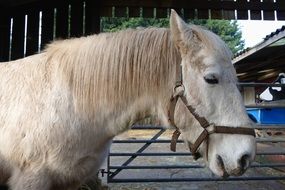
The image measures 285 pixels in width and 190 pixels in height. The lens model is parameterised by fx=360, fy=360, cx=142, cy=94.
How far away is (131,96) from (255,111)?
27.6 ft

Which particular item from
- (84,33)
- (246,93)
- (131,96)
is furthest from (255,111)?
(131,96)

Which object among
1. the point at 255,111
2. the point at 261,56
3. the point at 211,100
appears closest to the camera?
the point at 211,100

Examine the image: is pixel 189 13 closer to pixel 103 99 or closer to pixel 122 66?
pixel 122 66

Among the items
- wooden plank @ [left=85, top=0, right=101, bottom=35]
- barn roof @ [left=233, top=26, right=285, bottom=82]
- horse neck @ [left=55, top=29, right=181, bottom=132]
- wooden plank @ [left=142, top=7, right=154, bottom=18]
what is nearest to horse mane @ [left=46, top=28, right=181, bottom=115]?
horse neck @ [left=55, top=29, right=181, bottom=132]

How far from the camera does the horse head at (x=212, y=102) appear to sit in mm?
2104

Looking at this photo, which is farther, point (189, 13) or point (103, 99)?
point (189, 13)

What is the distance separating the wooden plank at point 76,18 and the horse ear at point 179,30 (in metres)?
3.43

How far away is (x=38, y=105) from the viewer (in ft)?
7.80

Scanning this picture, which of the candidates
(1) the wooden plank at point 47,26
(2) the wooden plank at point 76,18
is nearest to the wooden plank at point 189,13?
(2) the wooden plank at point 76,18

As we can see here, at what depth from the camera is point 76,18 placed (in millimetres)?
5520

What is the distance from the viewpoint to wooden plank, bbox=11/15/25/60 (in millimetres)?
5207

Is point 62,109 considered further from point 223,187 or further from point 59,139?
point 223,187

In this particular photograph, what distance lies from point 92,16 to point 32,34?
926mm

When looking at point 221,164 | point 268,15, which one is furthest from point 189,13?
point 221,164
